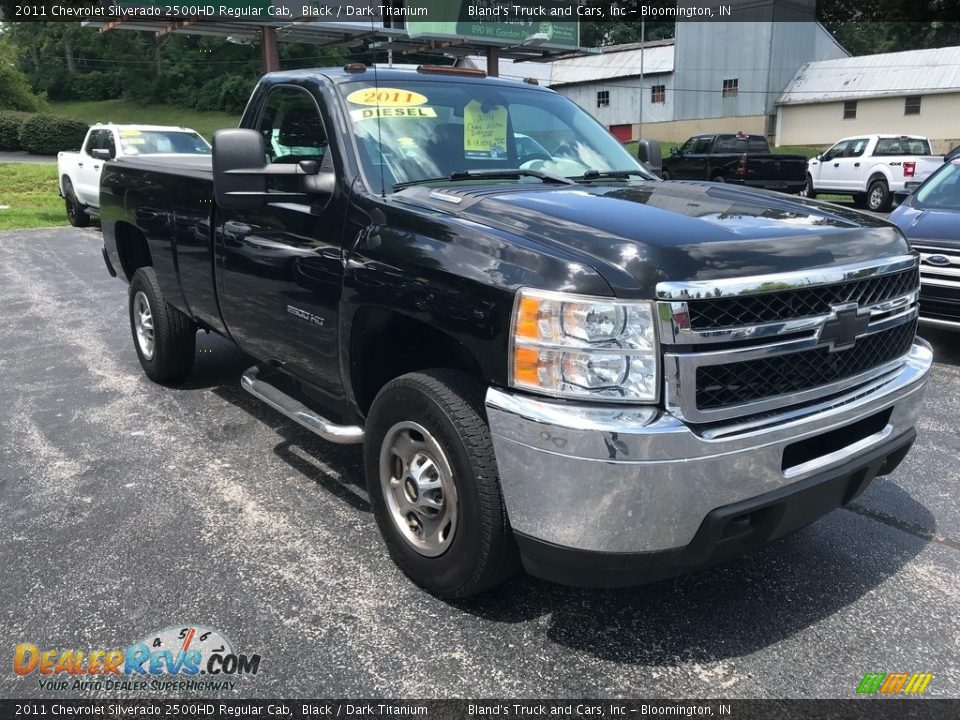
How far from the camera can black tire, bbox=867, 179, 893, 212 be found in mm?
19172

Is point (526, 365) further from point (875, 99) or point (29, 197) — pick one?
point (875, 99)

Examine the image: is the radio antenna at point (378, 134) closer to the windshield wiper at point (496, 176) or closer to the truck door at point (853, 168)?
the windshield wiper at point (496, 176)

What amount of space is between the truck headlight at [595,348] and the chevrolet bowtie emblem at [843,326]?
0.68 m

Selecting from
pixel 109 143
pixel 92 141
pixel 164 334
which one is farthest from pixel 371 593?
pixel 92 141

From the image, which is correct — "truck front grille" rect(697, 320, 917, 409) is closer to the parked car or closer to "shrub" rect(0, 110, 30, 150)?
the parked car

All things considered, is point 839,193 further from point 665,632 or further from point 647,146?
point 665,632

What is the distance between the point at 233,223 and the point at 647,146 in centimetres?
245

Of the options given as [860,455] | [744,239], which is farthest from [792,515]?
[744,239]

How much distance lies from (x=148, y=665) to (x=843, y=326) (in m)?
2.60

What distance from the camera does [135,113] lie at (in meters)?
66.6

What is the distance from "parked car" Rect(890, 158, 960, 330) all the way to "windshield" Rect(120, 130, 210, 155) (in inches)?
452

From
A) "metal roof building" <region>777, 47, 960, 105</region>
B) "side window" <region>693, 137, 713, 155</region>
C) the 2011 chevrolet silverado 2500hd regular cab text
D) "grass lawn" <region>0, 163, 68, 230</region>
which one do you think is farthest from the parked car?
"metal roof building" <region>777, 47, 960, 105</region>

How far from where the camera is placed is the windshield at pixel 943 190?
7094 mm

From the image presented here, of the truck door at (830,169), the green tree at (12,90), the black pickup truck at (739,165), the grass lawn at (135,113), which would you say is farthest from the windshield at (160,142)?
the green tree at (12,90)
